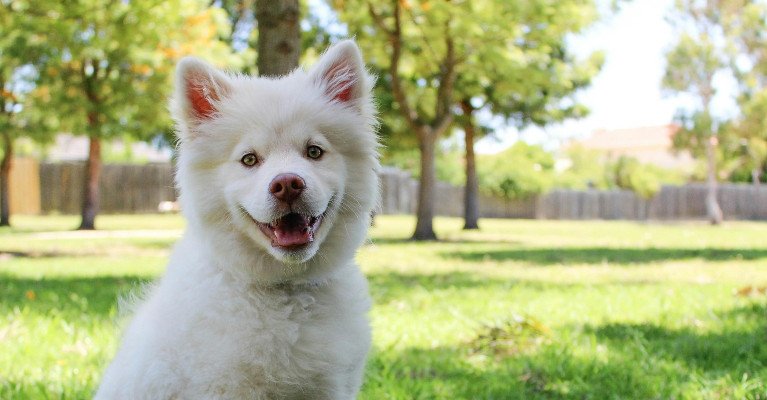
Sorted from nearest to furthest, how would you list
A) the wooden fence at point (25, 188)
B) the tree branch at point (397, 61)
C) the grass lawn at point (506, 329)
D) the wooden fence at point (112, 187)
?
the grass lawn at point (506, 329), the tree branch at point (397, 61), the wooden fence at point (25, 188), the wooden fence at point (112, 187)

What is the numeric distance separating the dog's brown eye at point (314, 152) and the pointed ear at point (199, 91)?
40cm

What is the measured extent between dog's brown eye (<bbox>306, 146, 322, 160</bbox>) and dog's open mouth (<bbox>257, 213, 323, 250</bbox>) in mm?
244

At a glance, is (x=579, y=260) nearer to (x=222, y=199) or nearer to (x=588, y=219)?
(x=222, y=199)

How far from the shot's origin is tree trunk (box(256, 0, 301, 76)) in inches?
256

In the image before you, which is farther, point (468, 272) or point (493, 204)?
point (493, 204)

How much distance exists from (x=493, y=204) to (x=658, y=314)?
34.9 m

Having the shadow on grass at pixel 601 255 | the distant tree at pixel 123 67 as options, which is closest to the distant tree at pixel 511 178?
the distant tree at pixel 123 67

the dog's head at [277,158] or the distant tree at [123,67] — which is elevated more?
the distant tree at [123,67]

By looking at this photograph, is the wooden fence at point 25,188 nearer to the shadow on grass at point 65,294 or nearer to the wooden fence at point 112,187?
the wooden fence at point 112,187

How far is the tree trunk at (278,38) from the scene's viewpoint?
6.50 m

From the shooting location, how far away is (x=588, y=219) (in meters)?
43.3

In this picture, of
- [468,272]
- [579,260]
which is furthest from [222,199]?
[579,260]

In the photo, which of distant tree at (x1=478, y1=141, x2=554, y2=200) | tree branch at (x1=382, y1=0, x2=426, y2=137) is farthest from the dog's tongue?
distant tree at (x1=478, y1=141, x2=554, y2=200)

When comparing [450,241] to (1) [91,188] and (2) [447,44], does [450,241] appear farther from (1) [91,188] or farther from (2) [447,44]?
(1) [91,188]
